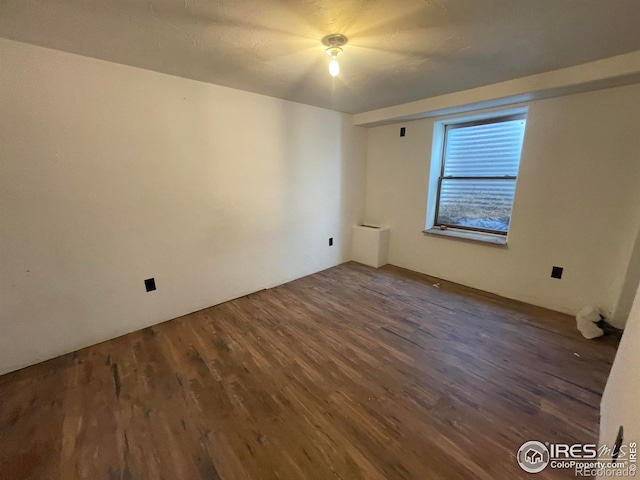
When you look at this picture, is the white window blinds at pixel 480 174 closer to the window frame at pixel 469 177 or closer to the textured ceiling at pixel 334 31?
the window frame at pixel 469 177

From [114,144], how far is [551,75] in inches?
138

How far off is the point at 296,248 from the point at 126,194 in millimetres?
1861

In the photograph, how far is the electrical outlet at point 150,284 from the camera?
2325 mm

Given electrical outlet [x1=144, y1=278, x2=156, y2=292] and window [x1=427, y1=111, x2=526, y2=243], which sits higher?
window [x1=427, y1=111, x2=526, y2=243]

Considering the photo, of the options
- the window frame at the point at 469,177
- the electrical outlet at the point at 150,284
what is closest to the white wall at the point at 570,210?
the window frame at the point at 469,177

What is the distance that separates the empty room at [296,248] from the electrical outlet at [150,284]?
47mm

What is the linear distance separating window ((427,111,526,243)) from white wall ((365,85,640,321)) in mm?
222

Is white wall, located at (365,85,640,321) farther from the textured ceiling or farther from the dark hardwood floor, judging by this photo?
the textured ceiling

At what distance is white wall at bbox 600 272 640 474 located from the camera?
0.89m

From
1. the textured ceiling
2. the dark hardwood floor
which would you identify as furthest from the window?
the dark hardwood floor

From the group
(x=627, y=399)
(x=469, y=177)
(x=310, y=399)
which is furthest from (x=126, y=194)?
(x=469, y=177)

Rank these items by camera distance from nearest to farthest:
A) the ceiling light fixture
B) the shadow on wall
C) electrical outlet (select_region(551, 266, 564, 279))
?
the ceiling light fixture, the shadow on wall, electrical outlet (select_region(551, 266, 564, 279))

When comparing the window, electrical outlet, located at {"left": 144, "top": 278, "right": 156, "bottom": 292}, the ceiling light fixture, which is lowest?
electrical outlet, located at {"left": 144, "top": 278, "right": 156, "bottom": 292}

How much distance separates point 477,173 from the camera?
3.11 meters
